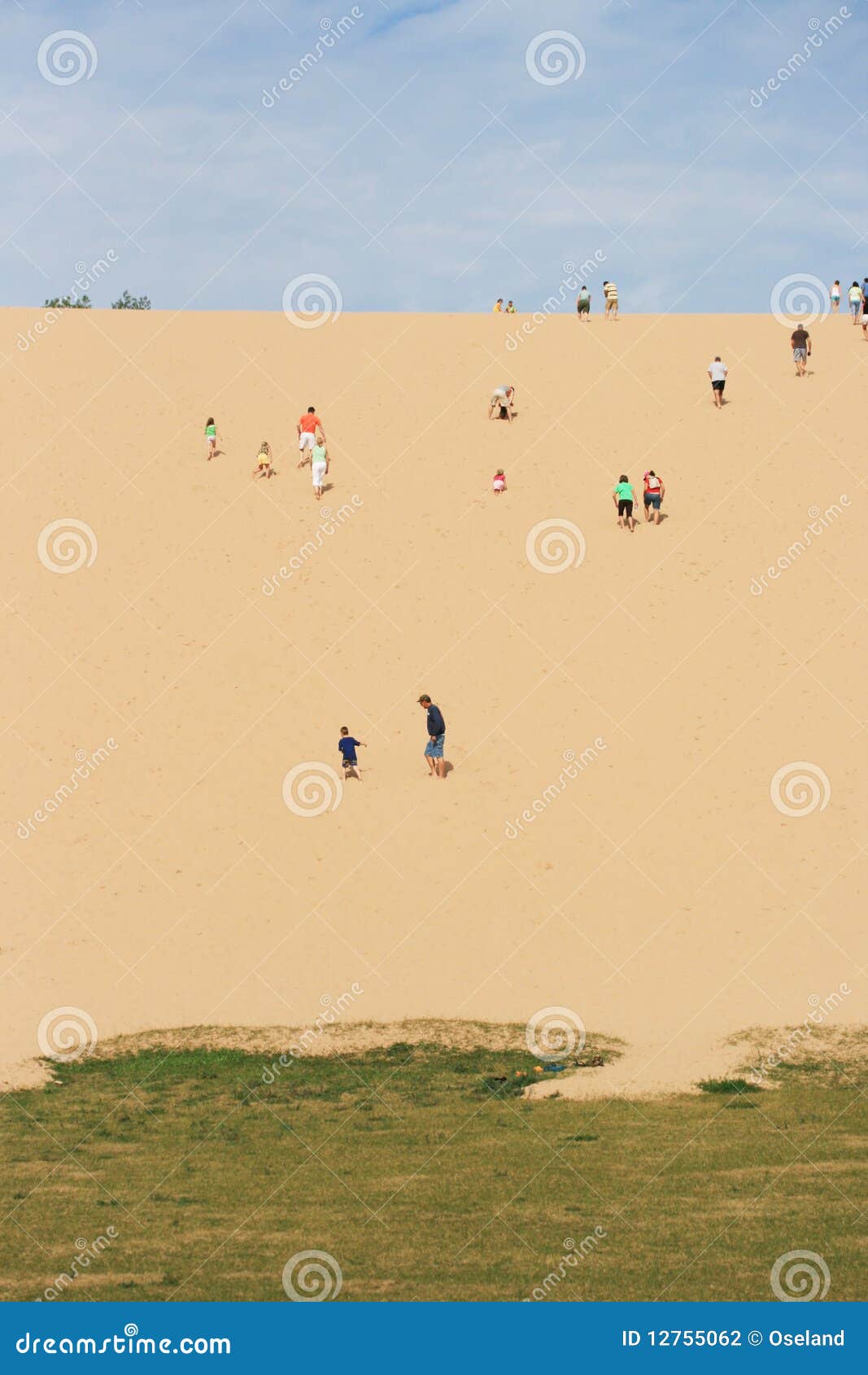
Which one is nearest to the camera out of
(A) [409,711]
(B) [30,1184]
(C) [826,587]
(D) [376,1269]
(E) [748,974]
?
(D) [376,1269]

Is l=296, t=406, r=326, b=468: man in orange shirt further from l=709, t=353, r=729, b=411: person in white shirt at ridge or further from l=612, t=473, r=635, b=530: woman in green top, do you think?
l=709, t=353, r=729, b=411: person in white shirt at ridge

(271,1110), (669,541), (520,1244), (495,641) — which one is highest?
(669,541)

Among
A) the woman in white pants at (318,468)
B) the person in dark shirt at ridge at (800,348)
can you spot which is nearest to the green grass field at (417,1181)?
the woman in white pants at (318,468)

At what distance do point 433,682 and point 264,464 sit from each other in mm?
8855

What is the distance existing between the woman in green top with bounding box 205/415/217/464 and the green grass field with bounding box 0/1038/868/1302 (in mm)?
19803

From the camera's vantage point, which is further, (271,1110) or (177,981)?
(177,981)

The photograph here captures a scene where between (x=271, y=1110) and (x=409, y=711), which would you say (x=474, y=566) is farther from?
(x=271, y=1110)

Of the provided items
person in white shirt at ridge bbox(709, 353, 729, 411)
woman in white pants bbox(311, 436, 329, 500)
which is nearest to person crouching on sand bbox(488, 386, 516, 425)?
person in white shirt at ridge bbox(709, 353, 729, 411)

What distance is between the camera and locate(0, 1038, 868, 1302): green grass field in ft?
38.8

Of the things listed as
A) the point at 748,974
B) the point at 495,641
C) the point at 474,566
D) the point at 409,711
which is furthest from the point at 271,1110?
the point at 474,566

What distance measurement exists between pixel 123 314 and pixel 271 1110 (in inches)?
1304

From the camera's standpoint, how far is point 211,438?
35469mm

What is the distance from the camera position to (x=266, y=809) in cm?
2528

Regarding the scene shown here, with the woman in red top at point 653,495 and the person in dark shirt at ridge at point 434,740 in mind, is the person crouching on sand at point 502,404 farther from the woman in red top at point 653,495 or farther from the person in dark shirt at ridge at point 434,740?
the person in dark shirt at ridge at point 434,740
